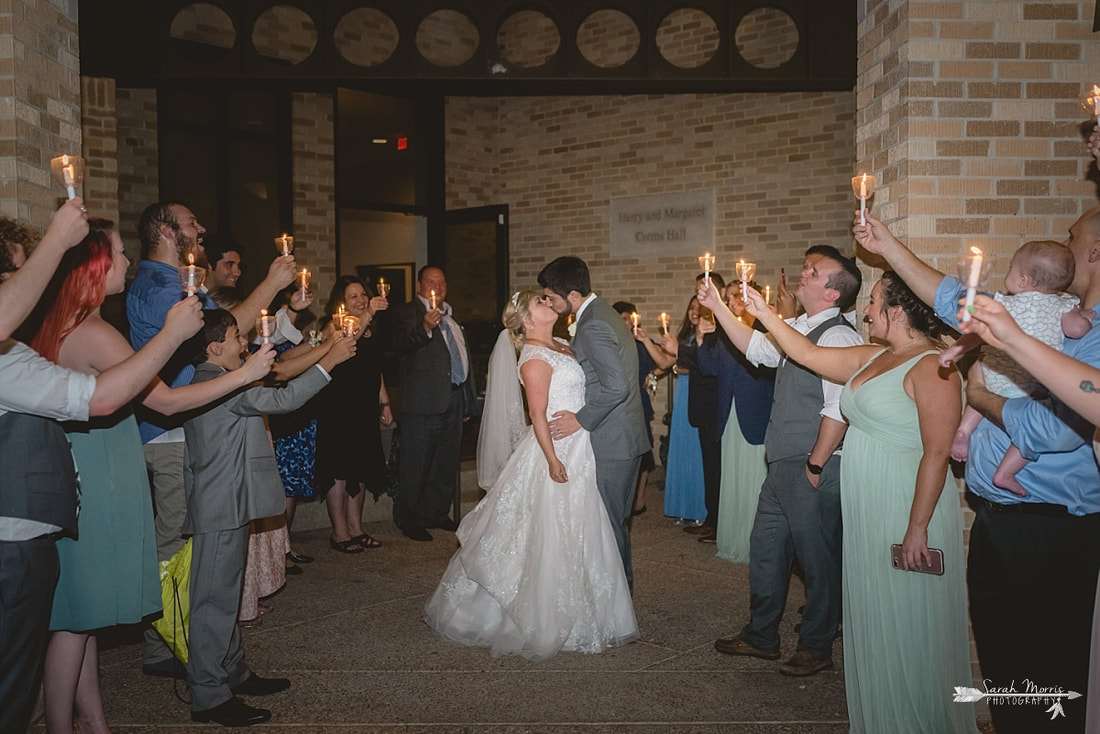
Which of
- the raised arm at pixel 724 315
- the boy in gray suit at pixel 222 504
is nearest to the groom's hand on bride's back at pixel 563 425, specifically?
the raised arm at pixel 724 315

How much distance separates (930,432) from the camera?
3053 mm

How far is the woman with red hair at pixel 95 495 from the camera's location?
2895mm

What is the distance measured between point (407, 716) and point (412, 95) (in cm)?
926

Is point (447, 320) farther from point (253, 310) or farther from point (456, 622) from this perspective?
point (456, 622)

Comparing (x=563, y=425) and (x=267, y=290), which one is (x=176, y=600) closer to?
(x=267, y=290)

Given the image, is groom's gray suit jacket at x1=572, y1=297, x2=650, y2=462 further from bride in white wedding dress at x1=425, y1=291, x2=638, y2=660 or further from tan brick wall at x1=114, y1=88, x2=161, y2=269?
tan brick wall at x1=114, y1=88, x2=161, y2=269

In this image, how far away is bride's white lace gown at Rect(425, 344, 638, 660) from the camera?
→ 4391 mm

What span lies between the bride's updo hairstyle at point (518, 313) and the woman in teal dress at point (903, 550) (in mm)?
1875

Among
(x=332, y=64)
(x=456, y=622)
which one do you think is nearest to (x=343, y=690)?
(x=456, y=622)

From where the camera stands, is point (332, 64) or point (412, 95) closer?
point (332, 64)

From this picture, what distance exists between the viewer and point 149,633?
416cm

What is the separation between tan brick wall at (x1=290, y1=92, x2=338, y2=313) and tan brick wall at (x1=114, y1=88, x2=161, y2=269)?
150cm

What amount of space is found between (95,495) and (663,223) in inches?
329

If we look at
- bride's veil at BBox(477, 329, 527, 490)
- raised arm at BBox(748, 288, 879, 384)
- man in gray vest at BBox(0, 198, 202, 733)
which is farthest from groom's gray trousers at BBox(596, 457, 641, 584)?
man in gray vest at BBox(0, 198, 202, 733)
